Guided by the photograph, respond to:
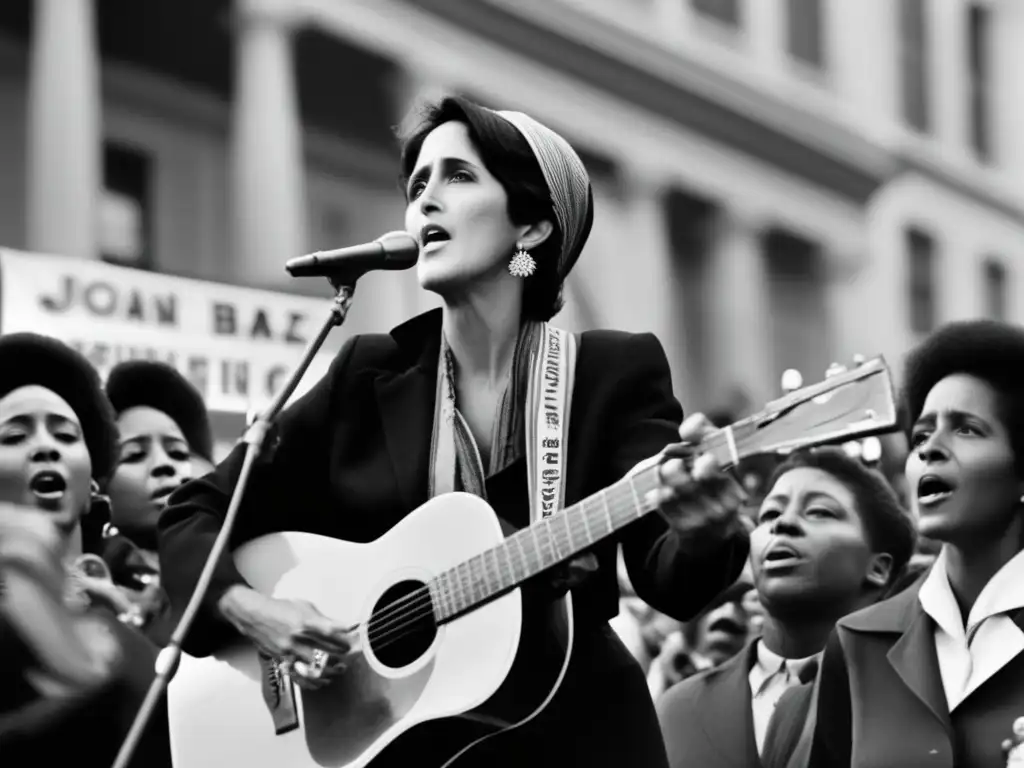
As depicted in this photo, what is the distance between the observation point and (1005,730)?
3.91m

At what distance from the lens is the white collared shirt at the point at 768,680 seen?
507 centimetres

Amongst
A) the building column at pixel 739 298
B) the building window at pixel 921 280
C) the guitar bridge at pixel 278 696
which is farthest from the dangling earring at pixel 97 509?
the building window at pixel 921 280

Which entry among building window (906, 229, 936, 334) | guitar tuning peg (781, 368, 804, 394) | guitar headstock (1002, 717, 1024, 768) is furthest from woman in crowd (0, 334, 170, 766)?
building window (906, 229, 936, 334)

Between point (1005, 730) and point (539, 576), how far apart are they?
40.8 inches

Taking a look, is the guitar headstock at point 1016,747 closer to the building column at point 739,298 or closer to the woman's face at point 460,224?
the woman's face at point 460,224

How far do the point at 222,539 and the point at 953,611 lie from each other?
154 centimetres

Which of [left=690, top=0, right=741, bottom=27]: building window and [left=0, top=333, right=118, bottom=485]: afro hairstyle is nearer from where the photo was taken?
[left=0, top=333, right=118, bottom=485]: afro hairstyle

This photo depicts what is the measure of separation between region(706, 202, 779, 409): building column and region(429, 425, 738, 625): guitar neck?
72.6 ft

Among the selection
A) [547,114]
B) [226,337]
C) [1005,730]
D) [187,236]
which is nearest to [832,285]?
[547,114]

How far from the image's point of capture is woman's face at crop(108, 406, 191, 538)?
6.18m

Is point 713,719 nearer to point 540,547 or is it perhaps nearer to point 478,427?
point 478,427

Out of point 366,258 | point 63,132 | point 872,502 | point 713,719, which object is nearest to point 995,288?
point 63,132

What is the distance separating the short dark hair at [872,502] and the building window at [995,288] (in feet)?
65.7

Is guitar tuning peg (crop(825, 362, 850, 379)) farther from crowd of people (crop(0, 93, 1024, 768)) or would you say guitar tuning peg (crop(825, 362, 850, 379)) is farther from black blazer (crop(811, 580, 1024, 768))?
black blazer (crop(811, 580, 1024, 768))
